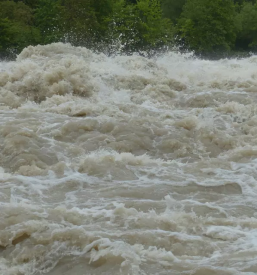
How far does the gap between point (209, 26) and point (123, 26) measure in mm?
5709

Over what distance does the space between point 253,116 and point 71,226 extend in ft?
19.9

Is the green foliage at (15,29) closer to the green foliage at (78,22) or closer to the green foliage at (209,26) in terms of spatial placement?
the green foliage at (78,22)

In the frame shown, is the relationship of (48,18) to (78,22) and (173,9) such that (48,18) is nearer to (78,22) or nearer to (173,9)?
(78,22)

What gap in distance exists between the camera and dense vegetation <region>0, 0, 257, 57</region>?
23.7m

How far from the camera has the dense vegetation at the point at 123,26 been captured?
77.8ft

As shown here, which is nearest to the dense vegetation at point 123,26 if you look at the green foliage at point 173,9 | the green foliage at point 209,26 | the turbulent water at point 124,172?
the green foliage at point 209,26

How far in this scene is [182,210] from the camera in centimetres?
561

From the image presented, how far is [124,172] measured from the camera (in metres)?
6.85

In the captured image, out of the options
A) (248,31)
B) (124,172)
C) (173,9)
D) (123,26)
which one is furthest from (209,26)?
(124,172)

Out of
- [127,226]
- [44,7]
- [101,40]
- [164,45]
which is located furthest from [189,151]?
Result: [164,45]

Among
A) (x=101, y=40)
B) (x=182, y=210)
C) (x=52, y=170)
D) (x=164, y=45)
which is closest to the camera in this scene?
(x=182, y=210)

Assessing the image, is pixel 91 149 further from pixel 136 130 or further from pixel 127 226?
pixel 127 226

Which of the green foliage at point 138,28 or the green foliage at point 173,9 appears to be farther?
the green foliage at point 173,9

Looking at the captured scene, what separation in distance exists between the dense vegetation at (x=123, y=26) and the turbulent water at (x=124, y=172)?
11.0 meters
